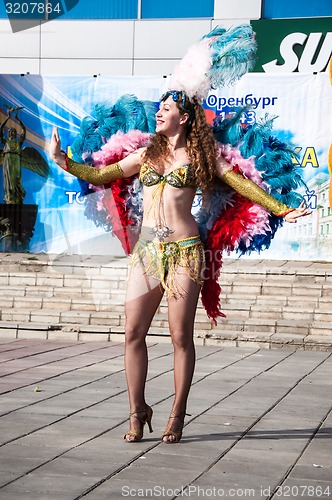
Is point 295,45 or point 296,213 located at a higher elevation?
point 295,45

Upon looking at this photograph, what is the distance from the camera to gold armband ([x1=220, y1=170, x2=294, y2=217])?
21.8ft

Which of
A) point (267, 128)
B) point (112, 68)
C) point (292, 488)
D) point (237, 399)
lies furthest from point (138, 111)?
point (112, 68)

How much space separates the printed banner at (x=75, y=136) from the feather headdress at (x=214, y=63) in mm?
9387

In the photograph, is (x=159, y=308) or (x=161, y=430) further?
(x=159, y=308)

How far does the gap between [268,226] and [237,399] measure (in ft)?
6.52

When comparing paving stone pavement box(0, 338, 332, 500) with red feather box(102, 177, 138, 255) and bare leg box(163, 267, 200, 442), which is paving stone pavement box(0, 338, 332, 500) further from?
red feather box(102, 177, 138, 255)

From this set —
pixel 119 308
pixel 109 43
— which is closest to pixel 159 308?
pixel 119 308

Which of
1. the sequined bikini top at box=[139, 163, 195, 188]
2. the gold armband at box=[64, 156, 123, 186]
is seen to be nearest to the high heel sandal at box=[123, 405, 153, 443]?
the sequined bikini top at box=[139, 163, 195, 188]

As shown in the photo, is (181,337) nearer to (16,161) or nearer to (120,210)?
(120,210)

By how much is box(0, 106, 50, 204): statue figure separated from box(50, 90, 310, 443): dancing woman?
1143 cm

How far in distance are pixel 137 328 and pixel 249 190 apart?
1180mm

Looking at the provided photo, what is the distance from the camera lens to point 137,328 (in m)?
6.41

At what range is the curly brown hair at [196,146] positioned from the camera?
6574 millimetres

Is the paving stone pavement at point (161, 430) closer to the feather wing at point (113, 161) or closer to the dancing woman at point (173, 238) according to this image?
the dancing woman at point (173, 238)
